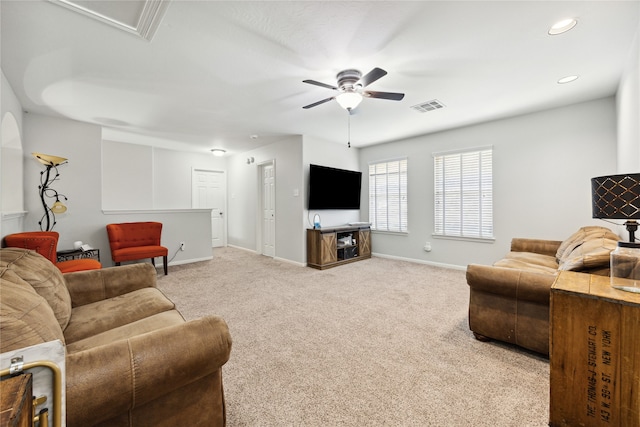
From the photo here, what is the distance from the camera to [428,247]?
16.3ft

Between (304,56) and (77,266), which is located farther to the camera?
(77,266)

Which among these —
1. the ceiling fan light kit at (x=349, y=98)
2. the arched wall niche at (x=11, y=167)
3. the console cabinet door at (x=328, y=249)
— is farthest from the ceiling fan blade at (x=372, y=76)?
the arched wall niche at (x=11, y=167)

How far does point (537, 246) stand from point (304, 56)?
364 centimetres

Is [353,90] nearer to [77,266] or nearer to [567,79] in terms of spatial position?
[567,79]

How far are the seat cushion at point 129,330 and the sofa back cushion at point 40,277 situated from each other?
0.21 metres

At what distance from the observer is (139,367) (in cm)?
96

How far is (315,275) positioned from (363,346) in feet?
7.27

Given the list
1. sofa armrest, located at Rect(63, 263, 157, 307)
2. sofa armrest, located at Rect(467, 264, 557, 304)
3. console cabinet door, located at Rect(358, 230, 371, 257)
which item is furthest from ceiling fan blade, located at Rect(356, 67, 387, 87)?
console cabinet door, located at Rect(358, 230, 371, 257)

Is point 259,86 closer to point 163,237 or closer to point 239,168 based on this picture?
point 163,237

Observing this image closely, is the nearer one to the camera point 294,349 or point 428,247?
point 294,349

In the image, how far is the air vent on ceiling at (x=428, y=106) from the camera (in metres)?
3.48

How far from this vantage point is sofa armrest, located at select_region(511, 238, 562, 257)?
3.30 m

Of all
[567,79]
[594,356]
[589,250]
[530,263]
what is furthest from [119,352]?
[567,79]

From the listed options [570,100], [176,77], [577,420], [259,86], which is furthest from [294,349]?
[570,100]
